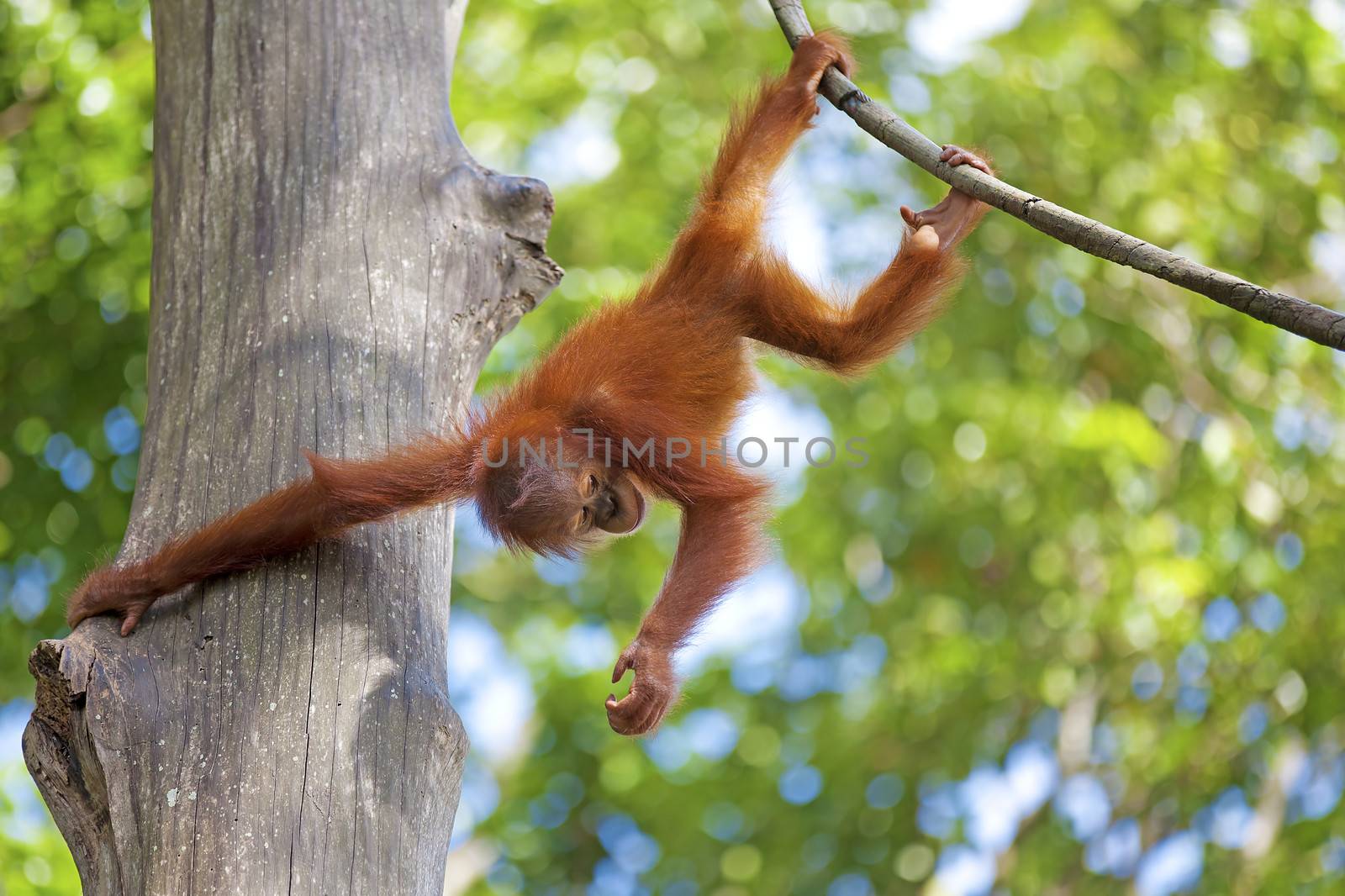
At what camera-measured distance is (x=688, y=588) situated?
2793 millimetres

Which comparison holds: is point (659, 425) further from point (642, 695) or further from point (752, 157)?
point (752, 157)

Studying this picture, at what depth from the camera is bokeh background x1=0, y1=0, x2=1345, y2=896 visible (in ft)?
20.0

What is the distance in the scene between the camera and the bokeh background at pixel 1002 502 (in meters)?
6.09

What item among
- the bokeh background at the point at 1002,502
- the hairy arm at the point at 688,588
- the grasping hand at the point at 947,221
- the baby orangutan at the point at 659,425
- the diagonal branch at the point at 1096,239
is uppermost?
the diagonal branch at the point at 1096,239

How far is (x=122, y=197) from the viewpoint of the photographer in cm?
538

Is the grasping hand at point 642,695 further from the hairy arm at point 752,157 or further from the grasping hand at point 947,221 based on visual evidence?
the grasping hand at point 947,221

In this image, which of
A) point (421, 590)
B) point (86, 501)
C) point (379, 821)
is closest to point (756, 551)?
point (421, 590)

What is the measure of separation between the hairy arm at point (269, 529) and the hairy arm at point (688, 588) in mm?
575

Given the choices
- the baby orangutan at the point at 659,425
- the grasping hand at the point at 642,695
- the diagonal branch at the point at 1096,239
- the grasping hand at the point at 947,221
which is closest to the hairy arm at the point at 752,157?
the baby orangutan at the point at 659,425

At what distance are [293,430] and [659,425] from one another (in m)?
0.79

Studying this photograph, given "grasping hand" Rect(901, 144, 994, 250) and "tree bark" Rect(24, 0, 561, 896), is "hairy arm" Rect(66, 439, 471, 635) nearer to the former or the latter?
"tree bark" Rect(24, 0, 561, 896)

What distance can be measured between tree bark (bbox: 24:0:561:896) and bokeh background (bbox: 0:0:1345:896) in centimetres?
293

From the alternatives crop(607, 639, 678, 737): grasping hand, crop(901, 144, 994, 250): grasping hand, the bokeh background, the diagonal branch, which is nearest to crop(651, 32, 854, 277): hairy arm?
the diagonal branch

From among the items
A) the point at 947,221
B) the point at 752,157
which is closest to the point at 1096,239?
the point at 947,221
